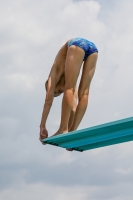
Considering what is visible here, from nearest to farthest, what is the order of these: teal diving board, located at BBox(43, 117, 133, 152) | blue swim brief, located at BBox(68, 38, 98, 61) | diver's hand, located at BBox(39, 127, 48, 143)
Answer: teal diving board, located at BBox(43, 117, 133, 152)
diver's hand, located at BBox(39, 127, 48, 143)
blue swim brief, located at BBox(68, 38, 98, 61)

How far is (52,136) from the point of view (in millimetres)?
10508

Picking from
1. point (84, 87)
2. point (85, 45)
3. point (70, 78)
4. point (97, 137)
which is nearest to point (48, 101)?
point (70, 78)

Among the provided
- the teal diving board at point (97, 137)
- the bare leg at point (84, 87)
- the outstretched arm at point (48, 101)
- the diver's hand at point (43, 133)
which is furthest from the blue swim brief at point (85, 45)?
the teal diving board at point (97, 137)

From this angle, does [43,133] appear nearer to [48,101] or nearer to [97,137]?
[48,101]

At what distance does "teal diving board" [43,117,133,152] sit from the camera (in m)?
9.46

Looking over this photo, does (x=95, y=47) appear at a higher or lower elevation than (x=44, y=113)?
higher

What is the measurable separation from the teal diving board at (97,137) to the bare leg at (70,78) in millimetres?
561

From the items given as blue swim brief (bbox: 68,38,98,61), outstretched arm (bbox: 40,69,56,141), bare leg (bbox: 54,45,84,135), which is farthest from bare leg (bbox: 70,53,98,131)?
outstretched arm (bbox: 40,69,56,141)

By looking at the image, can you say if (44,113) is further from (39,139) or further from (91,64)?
(91,64)

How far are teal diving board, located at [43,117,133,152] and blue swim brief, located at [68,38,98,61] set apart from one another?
183 centimetres

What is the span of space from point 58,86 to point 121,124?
258cm

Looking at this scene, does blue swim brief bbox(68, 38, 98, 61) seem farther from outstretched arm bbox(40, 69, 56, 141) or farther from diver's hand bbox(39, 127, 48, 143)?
diver's hand bbox(39, 127, 48, 143)

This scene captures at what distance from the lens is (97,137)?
33.2ft

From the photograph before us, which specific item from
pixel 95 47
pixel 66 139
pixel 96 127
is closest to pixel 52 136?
pixel 66 139
